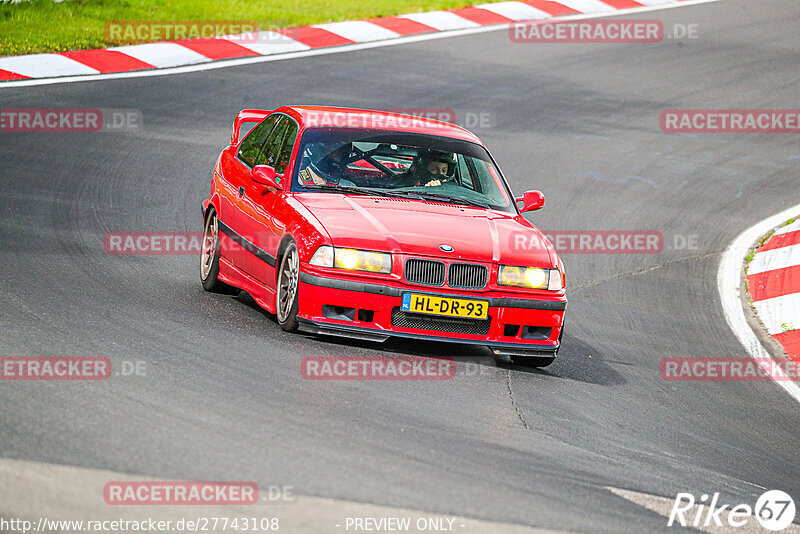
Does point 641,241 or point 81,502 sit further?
point 641,241

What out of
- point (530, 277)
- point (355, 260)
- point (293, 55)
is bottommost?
point (293, 55)

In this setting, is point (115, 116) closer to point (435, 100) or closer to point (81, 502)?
point (435, 100)

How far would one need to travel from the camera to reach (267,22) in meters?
20.4

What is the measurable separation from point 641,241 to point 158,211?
16.9 feet

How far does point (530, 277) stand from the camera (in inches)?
317

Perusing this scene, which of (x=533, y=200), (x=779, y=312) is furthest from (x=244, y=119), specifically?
(x=779, y=312)

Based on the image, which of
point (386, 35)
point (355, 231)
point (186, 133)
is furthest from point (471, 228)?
Result: point (386, 35)

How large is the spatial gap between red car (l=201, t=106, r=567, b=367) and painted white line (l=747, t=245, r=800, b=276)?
12.8 feet

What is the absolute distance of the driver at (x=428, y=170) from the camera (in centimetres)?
903

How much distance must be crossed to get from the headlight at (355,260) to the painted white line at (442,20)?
14035mm

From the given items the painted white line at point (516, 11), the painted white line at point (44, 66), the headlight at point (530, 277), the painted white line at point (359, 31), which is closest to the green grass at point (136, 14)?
the painted white line at point (44, 66)

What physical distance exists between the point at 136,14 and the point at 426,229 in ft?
40.7

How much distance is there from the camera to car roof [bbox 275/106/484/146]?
9250mm

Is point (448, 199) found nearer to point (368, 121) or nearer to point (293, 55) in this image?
point (368, 121)
